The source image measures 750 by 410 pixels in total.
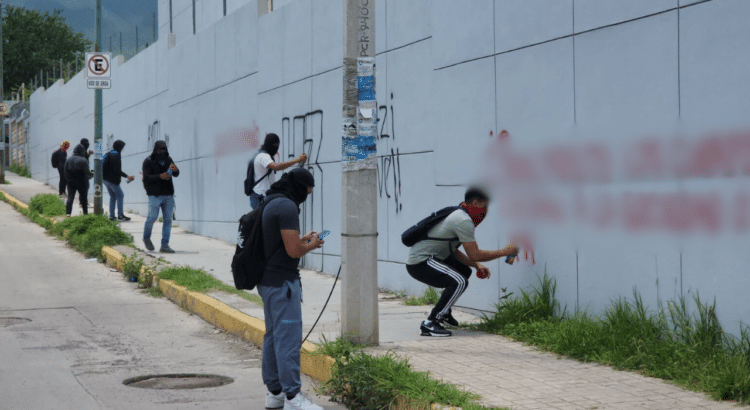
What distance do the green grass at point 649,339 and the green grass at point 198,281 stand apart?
140 inches

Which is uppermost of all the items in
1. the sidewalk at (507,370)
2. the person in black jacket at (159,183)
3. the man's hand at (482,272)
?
the person in black jacket at (159,183)

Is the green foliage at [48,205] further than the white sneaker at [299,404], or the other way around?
the green foliage at [48,205]

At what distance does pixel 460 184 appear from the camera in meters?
8.91

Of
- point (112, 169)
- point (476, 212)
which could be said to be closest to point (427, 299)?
point (476, 212)

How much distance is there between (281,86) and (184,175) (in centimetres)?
620

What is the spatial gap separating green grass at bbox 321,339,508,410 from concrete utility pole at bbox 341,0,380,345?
508mm

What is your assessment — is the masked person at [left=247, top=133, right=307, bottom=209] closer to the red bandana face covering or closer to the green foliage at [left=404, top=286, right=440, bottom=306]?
the green foliage at [left=404, top=286, right=440, bottom=306]

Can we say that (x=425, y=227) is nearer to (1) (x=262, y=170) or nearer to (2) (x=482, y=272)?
(2) (x=482, y=272)

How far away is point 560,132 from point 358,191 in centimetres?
190

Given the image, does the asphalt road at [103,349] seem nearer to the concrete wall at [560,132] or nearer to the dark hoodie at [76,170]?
the concrete wall at [560,132]

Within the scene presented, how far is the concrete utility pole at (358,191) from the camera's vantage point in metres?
7.00

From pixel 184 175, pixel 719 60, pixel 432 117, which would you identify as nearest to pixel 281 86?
pixel 432 117

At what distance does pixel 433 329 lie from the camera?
25.2 ft

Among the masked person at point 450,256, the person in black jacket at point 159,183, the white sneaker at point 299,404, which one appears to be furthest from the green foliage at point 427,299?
the person in black jacket at point 159,183
